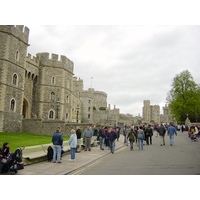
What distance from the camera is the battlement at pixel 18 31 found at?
21.9 meters

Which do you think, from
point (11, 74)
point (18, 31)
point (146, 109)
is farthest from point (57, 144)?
point (146, 109)

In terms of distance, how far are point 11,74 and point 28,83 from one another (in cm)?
581

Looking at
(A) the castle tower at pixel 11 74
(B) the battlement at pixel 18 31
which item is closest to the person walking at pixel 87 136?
(A) the castle tower at pixel 11 74

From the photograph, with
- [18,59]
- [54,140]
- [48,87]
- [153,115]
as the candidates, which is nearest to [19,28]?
[18,59]

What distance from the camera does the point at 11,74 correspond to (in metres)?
22.2

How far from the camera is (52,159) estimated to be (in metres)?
10.0

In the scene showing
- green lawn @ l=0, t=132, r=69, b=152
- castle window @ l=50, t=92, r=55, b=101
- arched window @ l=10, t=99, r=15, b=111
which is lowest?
green lawn @ l=0, t=132, r=69, b=152

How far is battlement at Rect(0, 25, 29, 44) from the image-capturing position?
71.8 ft

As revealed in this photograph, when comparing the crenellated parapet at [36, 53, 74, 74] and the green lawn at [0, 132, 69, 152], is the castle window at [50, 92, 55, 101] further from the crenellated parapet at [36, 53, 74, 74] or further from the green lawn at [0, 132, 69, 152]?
the green lawn at [0, 132, 69, 152]

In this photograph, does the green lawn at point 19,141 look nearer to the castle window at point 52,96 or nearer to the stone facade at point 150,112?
the castle window at point 52,96

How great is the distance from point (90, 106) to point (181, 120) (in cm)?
2461

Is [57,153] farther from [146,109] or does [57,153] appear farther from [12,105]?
[146,109]

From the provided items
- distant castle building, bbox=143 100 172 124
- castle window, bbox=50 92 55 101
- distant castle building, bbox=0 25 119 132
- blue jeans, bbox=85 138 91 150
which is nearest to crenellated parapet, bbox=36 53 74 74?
distant castle building, bbox=0 25 119 132

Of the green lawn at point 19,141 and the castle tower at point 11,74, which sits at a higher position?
the castle tower at point 11,74
